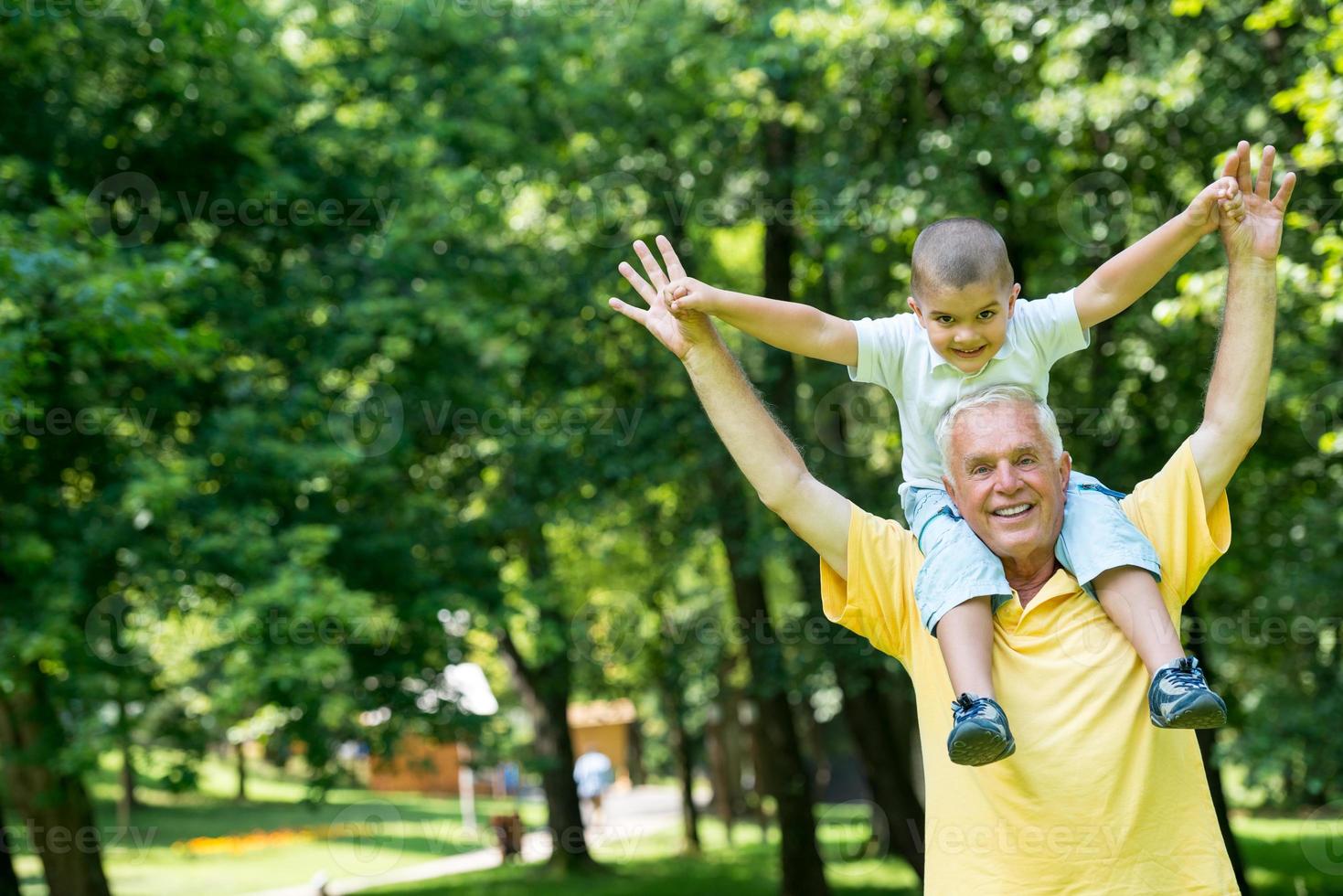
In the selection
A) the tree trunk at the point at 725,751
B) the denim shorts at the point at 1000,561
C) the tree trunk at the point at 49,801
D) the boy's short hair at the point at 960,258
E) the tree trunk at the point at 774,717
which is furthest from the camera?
the tree trunk at the point at 725,751

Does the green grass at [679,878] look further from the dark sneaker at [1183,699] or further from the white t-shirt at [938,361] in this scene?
the dark sneaker at [1183,699]

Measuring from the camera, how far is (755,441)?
109 inches

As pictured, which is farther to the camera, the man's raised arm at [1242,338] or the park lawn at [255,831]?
the park lawn at [255,831]

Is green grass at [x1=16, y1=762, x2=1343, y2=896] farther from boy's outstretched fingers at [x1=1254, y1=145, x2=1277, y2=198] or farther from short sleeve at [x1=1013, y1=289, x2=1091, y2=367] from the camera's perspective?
boy's outstretched fingers at [x1=1254, y1=145, x2=1277, y2=198]

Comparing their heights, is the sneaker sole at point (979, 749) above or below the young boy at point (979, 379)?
below

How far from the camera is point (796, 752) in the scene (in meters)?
15.1

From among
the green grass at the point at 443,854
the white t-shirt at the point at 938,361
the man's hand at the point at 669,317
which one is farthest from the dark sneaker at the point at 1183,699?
the green grass at the point at 443,854

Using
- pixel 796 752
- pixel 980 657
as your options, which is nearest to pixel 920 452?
pixel 980 657

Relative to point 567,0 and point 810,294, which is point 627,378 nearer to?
point 810,294

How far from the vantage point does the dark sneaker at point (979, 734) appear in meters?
2.41

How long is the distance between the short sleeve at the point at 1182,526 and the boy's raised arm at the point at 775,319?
70 cm

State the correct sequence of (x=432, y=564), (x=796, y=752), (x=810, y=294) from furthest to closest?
(x=796, y=752) → (x=810, y=294) → (x=432, y=564)

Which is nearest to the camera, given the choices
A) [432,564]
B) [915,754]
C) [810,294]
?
[432,564]

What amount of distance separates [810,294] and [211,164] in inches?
228
